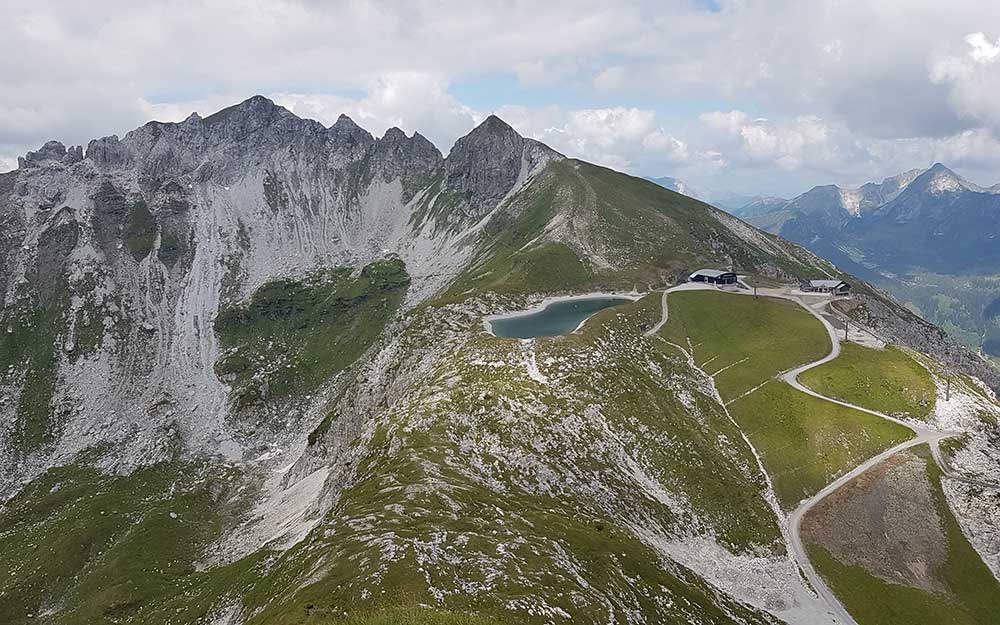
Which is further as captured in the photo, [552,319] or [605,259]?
[605,259]

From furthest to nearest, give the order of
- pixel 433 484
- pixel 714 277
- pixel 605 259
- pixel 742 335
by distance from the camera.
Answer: pixel 605 259
pixel 714 277
pixel 742 335
pixel 433 484

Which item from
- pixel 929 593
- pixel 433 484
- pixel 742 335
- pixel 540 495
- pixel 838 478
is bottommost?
pixel 929 593

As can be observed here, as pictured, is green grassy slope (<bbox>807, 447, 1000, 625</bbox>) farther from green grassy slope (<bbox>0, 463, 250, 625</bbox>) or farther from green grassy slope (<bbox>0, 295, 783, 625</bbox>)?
green grassy slope (<bbox>0, 463, 250, 625</bbox>)

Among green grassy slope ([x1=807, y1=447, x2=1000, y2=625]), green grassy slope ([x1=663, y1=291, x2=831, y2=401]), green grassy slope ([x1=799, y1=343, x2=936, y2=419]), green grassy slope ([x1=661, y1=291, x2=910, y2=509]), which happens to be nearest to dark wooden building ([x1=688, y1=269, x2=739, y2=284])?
green grassy slope ([x1=663, y1=291, x2=831, y2=401])

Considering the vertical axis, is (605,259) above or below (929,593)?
above

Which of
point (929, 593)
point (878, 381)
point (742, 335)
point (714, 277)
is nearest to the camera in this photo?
point (929, 593)

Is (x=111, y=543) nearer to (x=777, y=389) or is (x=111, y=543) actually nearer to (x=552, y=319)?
(x=552, y=319)

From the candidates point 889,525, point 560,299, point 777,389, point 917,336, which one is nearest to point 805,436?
point 777,389
